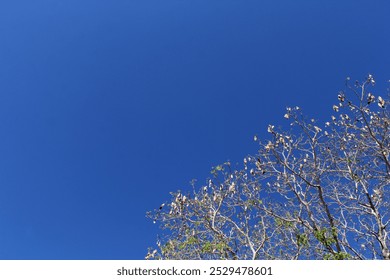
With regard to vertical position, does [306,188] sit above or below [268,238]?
above

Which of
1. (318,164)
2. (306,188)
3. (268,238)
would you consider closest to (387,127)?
(318,164)

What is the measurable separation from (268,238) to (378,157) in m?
3.88

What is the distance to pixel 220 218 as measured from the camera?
10.6 metres
